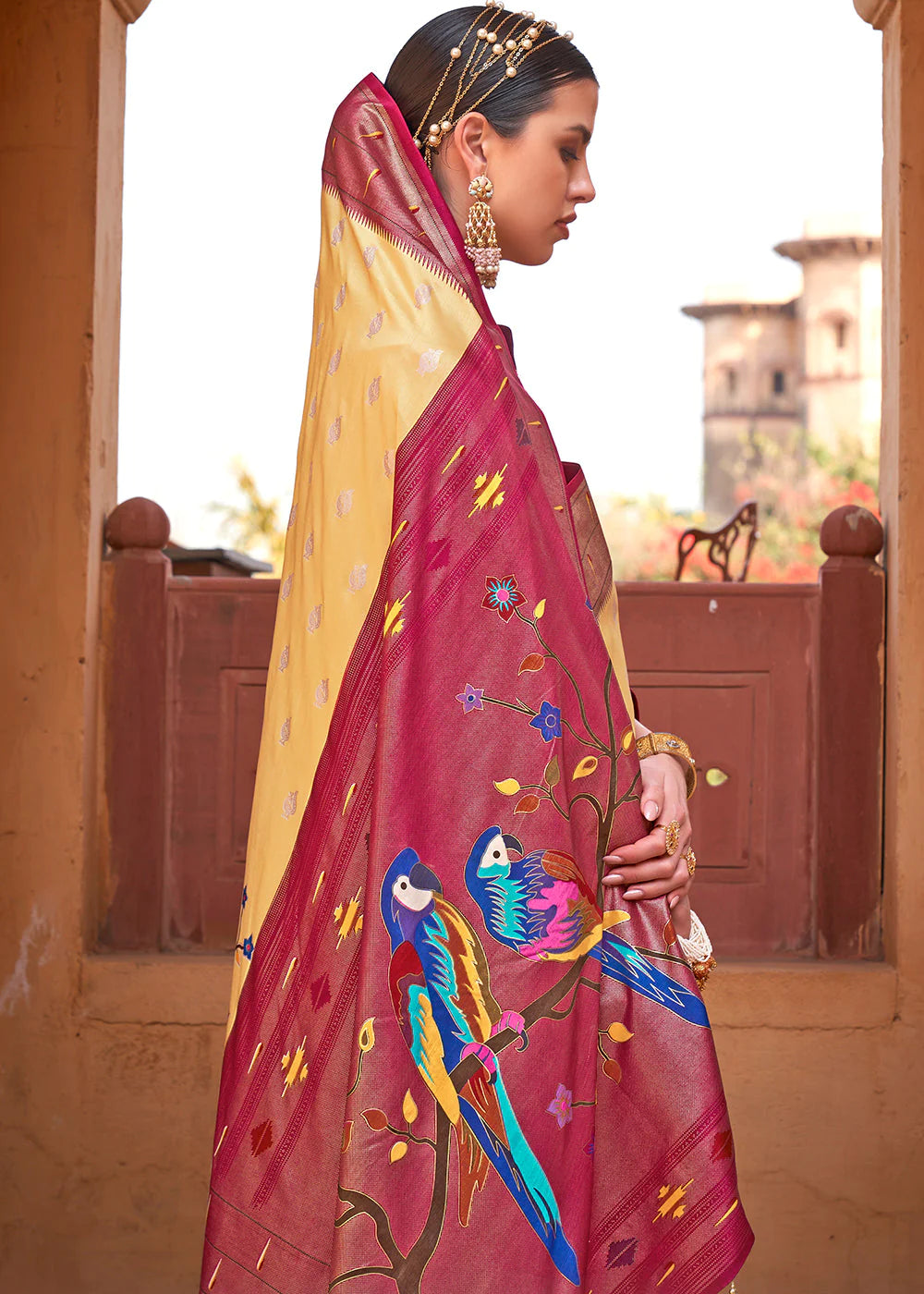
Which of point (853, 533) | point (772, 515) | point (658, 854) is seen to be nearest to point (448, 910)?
point (658, 854)

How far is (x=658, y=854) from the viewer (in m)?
1.03

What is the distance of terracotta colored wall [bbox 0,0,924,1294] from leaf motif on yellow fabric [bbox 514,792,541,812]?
140 cm

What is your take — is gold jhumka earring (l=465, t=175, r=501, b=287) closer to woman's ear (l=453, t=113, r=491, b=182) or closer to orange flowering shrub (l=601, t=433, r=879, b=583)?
woman's ear (l=453, t=113, r=491, b=182)

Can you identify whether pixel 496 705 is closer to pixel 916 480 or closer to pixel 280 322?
pixel 916 480


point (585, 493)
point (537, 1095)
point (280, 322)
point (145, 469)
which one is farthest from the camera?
point (280, 322)

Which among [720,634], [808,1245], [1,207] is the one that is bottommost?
[808,1245]

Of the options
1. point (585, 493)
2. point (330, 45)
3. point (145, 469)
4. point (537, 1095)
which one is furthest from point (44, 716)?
point (330, 45)

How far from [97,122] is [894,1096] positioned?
2072 millimetres

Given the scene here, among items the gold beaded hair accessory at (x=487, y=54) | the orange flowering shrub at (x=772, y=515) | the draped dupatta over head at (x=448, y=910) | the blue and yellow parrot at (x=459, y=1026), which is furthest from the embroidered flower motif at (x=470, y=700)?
the orange flowering shrub at (x=772, y=515)

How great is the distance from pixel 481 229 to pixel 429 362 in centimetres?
17

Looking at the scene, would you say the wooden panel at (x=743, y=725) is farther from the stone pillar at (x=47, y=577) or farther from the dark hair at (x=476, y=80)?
the dark hair at (x=476, y=80)

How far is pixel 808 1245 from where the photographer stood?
7.39 feet

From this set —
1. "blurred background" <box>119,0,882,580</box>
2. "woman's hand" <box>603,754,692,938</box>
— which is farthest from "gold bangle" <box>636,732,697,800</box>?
"blurred background" <box>119,0,882,580</box>

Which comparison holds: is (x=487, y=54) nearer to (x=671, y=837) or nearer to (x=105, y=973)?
(x=671, y=837)
